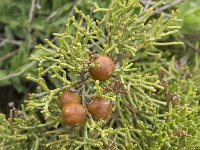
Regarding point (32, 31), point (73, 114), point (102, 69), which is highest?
point (32, 31)

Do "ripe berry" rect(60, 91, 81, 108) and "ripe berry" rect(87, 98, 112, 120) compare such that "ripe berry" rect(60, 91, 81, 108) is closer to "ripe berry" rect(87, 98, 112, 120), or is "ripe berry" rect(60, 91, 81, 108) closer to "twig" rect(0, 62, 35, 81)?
"ripe berry" rect(87, 98, 112, 120)

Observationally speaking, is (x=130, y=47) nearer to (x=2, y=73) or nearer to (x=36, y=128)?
(x=36, y=128)

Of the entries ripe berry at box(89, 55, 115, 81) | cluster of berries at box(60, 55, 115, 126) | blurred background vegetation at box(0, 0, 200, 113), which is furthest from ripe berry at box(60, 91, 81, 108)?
blurred background vegetation at box(0, 0, 200, 113)

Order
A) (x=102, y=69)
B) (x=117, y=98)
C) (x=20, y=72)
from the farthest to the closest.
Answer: (x=20, y=72), (x=117, y=98), (x=102, y=69)

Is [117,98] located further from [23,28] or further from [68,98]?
[23,28]

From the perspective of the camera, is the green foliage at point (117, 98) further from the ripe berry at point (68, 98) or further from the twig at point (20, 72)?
the twig at point (20, 72)

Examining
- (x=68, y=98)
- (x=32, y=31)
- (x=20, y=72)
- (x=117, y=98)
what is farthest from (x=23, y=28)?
(x=68, y=98)

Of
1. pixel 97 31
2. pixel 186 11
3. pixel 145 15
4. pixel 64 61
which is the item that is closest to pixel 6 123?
pixel 64 61
